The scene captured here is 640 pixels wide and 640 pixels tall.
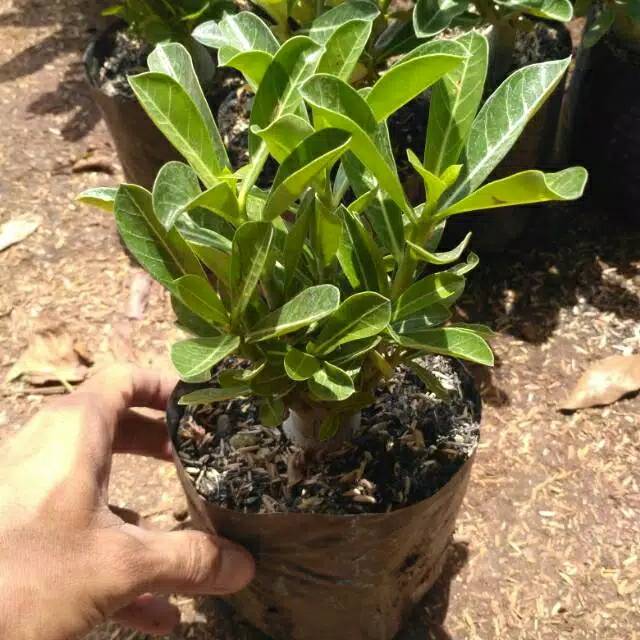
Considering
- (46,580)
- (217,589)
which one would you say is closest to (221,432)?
(217,589)

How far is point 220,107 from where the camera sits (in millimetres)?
1887

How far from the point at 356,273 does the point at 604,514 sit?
0.94m

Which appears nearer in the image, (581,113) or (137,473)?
(137,473)

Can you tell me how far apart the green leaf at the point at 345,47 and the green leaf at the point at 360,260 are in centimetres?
16

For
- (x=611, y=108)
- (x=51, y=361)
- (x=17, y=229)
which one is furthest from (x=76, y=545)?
(x=611, y=108)

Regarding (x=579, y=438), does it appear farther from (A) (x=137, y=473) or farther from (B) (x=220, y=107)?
(B) (x=220, y=107)

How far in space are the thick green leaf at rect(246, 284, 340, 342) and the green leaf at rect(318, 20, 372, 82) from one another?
213 millimetres

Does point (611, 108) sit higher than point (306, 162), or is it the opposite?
point (306, 162)

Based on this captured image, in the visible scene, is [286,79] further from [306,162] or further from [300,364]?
[300,364]

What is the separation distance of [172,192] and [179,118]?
9 centimetres

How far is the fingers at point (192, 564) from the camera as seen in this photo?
3.09 feet

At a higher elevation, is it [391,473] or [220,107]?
[220,107]

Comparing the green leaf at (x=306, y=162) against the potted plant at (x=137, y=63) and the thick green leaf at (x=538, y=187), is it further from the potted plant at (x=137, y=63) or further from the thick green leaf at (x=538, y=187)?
the potted plant at (x=137, y=63)

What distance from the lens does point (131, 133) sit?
195 centimetres
